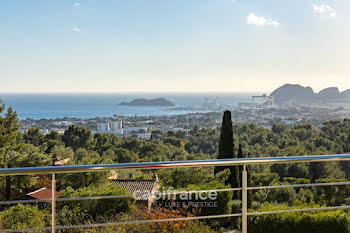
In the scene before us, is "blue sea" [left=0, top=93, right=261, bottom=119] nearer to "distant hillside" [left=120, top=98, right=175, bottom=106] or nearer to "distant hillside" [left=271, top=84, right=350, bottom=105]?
A: "distant hillside" [left=120, top=98, right=175, bottom=106]

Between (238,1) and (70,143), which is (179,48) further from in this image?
(70,143)

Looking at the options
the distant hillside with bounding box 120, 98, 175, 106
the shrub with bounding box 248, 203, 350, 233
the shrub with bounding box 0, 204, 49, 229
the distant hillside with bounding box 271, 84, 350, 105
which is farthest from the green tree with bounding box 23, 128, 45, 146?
the shrub with bounding box 248, 203, 350, 233

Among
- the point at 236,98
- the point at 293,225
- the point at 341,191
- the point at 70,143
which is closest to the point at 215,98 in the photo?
the point at 236,98

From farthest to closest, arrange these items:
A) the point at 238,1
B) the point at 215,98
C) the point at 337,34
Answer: the point at 215,98
the point at 238,1
the point at 337,34

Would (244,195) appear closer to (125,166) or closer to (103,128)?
(125,166)

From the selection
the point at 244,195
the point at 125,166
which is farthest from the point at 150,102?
the point at 125,166

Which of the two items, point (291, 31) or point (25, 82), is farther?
point (25, 82)

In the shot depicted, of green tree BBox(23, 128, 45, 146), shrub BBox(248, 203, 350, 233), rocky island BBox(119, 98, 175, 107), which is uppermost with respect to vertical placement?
rocky island BBox(119, 98, 175, 107)
